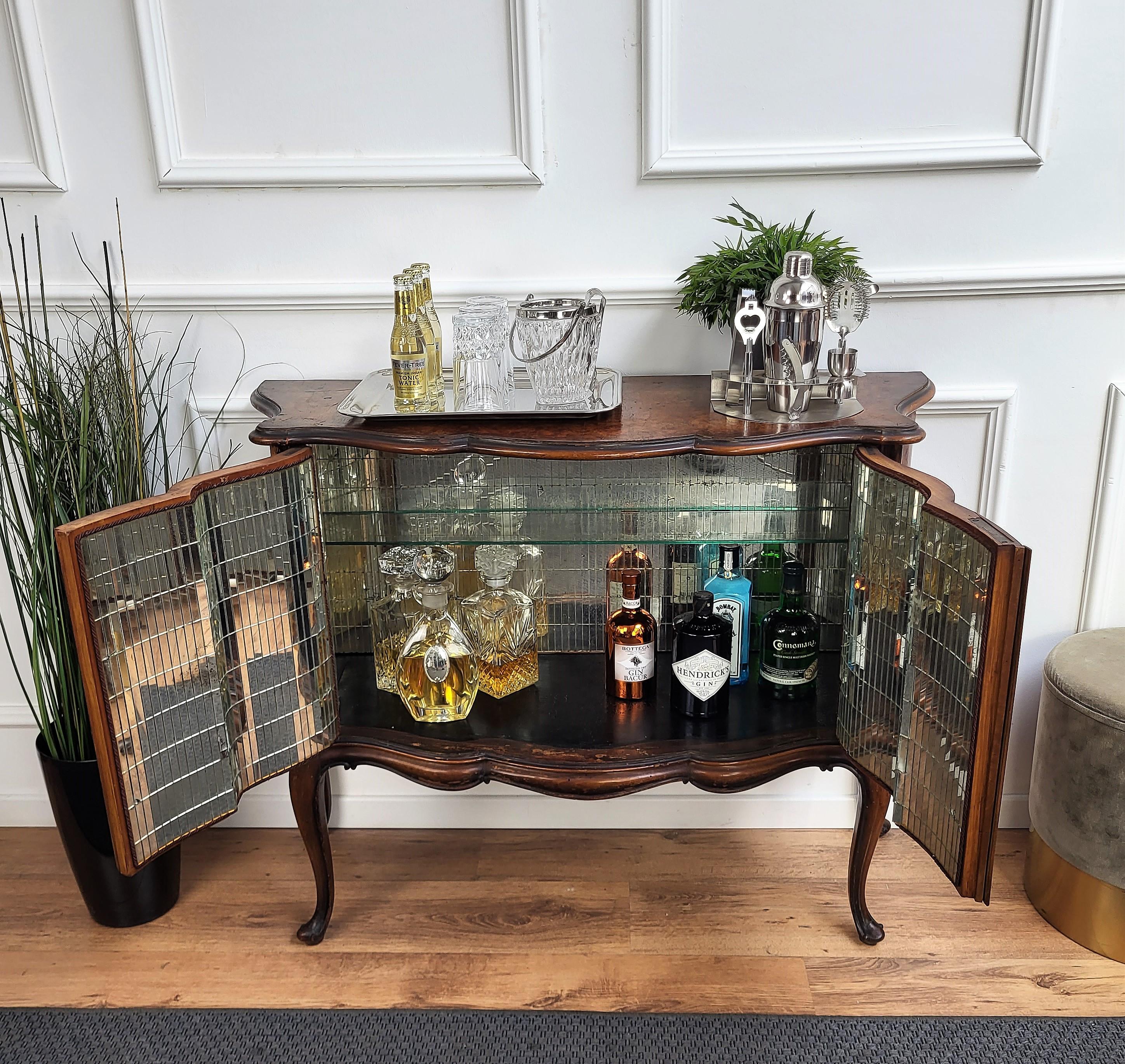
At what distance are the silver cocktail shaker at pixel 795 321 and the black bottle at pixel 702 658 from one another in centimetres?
40

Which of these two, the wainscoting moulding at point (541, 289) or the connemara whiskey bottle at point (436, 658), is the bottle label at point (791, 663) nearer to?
the connemara whiskey bottle at point (436, 658)

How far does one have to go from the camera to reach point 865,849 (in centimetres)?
187

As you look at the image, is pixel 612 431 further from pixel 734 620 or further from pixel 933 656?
pixel 933 656

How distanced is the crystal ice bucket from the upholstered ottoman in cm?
103

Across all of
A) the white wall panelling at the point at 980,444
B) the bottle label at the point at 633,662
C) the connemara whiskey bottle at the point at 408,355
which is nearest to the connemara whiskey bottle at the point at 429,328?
the connemara whiskey bottle at the point at 408,355

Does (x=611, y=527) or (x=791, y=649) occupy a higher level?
(x=611, y=527)

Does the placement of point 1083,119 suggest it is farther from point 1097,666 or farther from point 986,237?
point 1097,666

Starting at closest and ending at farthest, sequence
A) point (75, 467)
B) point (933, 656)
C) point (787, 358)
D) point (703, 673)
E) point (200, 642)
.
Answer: point (933, 656) → point (200, 642) → point (787, 358) → point (703, 673) → point (75, 467)

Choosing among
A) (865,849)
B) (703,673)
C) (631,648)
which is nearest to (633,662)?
(631,648)

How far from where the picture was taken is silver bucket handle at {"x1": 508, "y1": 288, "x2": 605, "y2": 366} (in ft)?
5.46

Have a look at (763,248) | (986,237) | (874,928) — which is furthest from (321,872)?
(986,237)

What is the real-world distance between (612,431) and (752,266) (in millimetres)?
383

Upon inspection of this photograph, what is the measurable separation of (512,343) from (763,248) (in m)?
0.46

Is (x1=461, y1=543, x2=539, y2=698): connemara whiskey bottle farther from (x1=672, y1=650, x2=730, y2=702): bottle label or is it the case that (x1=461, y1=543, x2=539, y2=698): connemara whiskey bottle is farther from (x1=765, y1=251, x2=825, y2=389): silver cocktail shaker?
(x1=765, y1=251, x2=825, y2=389): silver cocktail shaker
